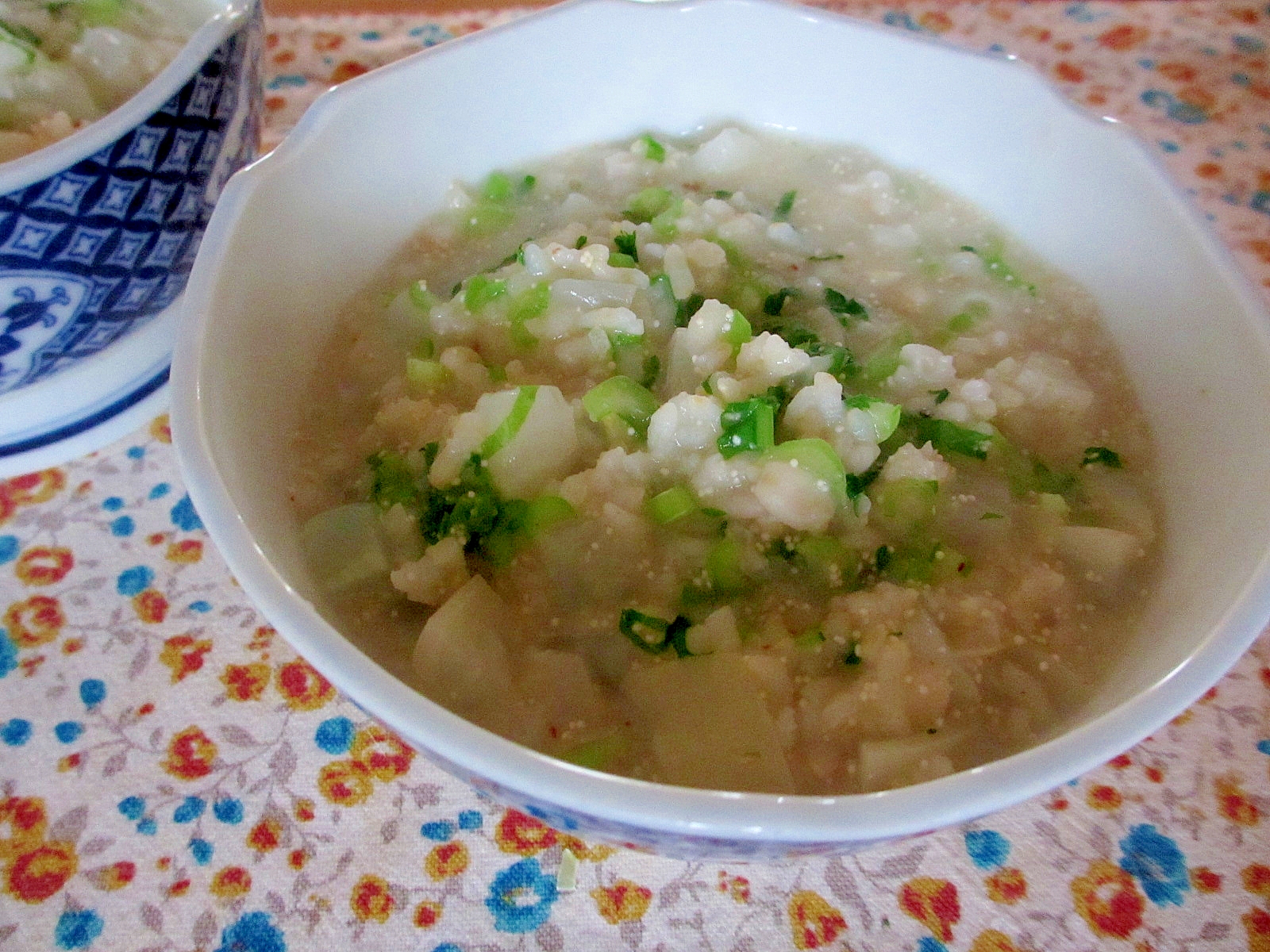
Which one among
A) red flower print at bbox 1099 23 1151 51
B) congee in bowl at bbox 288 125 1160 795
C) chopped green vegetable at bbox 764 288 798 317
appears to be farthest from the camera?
red flower print at bbox 1099 23 1151 51

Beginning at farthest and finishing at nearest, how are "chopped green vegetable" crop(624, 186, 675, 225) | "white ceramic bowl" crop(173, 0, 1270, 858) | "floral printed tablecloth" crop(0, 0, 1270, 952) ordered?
"chopped green vegetable" crop(624, 186, 675, 225) < "floral printed tablecloth" crop(0, 0, 1270, 952) < "white ceramic bowl" crop(173, 0, 1270, 858)

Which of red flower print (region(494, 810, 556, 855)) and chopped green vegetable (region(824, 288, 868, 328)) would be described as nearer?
red flower print (region(494, 810, 556, 855))

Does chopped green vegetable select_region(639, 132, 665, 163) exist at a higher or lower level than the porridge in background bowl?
lower

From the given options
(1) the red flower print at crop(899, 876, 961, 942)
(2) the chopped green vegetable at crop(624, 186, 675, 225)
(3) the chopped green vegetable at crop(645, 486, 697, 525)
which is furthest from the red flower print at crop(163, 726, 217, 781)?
(2) the chopped green vegetable at crop(624, 186, 675, 225)

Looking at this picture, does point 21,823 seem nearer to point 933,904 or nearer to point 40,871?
point 40,871

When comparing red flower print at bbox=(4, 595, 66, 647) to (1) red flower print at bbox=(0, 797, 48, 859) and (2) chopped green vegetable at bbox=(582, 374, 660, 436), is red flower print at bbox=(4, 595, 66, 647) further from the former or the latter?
(2) chopped green vegetable at bbox=(582, 374, 660, 436)

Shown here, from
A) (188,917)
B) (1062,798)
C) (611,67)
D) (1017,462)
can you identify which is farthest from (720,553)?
(611,67)

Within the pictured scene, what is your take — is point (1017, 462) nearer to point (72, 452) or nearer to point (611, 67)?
point (611, 67)

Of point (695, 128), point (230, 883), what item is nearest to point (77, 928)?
point (230, 883)
